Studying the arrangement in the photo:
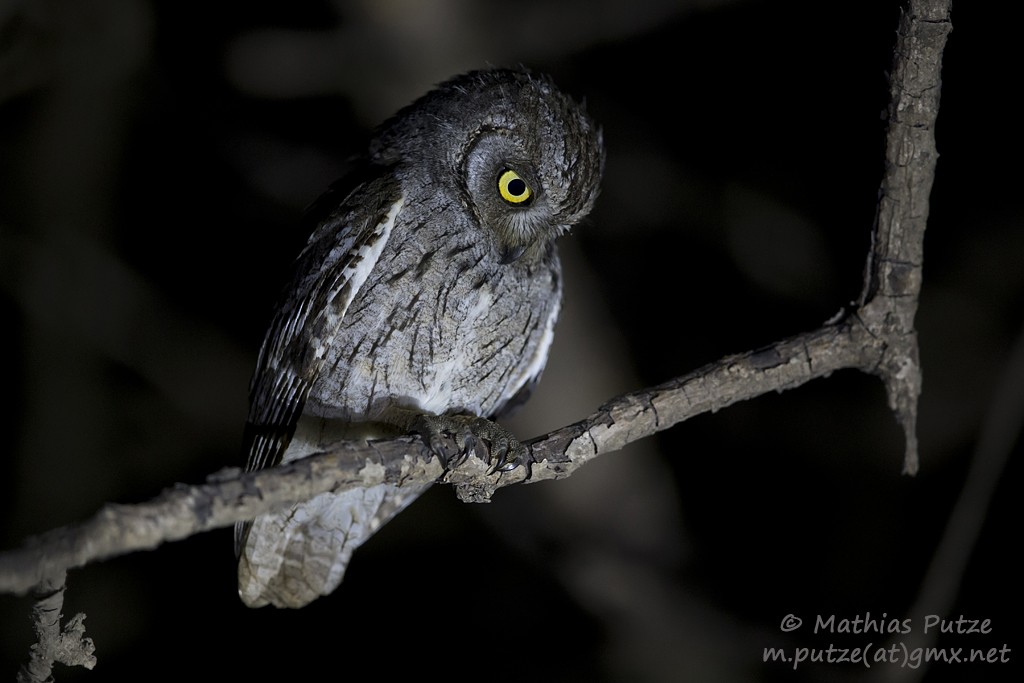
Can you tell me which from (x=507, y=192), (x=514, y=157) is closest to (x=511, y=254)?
(x=507, y=192)

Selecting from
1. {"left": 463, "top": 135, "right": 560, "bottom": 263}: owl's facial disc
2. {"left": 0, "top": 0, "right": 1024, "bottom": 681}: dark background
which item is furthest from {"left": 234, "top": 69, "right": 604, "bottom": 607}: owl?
{"left": 0, "top": 0, "right": 1024, "bottom": 681}: dark background

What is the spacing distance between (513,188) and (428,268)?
0.36 metres

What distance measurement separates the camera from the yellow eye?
90.8 inches

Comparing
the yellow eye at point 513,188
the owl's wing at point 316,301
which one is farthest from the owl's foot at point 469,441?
the yellow eye at point 513,188

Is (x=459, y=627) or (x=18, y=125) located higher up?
(x=18, y=125)

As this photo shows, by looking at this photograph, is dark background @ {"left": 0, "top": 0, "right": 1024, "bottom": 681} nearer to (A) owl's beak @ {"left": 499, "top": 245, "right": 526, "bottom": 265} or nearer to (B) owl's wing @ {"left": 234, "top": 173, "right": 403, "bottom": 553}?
(A) owl's beak @ {"left": 499, "top": 245, "right": 526, "bottom": 265}

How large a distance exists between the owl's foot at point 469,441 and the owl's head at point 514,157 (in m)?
0.59

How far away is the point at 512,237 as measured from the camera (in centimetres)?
234

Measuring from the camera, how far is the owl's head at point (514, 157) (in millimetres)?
2293

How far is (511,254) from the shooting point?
2332 millimetres

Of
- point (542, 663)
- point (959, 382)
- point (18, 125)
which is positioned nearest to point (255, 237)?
point (18, 125)

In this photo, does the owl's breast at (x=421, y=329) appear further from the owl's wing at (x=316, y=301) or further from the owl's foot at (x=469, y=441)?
the owl's foot at (x=469, y=441)

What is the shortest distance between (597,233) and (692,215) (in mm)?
587

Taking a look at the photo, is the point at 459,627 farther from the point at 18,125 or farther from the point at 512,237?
the point at 18,125
